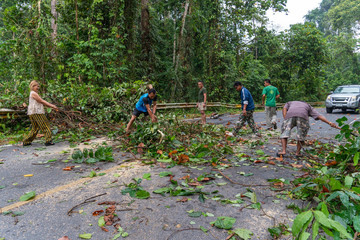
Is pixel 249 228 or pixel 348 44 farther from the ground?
pixel 348 44

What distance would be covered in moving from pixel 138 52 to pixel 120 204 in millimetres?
15117

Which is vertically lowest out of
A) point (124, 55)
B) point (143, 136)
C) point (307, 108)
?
point (143, 136)

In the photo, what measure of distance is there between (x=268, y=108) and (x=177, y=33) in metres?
12.0

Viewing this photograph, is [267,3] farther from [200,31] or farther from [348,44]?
[348,44]

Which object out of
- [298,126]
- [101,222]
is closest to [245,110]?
[298,126]

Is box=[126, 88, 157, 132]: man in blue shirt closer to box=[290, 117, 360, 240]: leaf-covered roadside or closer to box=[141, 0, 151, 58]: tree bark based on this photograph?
box=[290, 117, 360, 240]: leaf-covered roadside

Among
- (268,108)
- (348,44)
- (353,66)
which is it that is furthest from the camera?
(353,66)

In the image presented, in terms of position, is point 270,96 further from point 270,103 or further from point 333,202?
point 333,202

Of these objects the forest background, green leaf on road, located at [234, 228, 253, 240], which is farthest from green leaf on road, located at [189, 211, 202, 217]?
the forest background

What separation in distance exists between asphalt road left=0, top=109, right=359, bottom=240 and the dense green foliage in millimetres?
6200

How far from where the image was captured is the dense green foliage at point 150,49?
37.7 feet

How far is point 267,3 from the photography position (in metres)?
22.9

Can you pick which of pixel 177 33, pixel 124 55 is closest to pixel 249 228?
pixel 124 55

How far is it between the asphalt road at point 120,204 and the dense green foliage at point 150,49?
620cm
